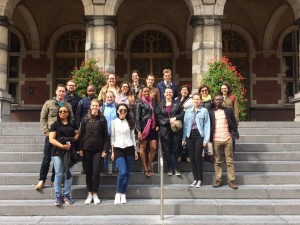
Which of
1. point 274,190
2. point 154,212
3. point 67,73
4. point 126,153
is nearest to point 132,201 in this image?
point 154,212

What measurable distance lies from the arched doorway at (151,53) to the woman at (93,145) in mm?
9918

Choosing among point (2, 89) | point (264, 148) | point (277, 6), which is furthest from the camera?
point (277, 6)

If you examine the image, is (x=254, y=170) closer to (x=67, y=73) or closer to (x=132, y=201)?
(x=132, y=201)

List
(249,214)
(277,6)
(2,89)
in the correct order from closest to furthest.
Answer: (249,214) < (2,89) < (277,6)

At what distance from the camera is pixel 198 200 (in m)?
6.00

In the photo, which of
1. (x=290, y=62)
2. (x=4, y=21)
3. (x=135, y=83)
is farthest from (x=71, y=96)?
(x=290, y=62)

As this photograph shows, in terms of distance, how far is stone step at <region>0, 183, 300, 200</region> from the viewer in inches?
239

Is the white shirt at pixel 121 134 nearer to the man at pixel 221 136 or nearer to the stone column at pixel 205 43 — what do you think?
the man at pixel 221 136

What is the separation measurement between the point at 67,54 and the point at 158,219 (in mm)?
11641

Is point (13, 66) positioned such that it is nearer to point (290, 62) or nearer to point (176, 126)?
point (176, 126)

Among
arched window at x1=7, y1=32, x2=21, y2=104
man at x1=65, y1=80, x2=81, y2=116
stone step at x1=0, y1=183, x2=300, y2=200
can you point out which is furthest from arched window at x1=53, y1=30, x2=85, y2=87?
stone step at x1=0, y1=183, x2=300, y2=200

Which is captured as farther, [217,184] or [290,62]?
[290,62]

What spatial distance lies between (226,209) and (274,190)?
3.45 ft

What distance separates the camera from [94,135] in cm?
566
